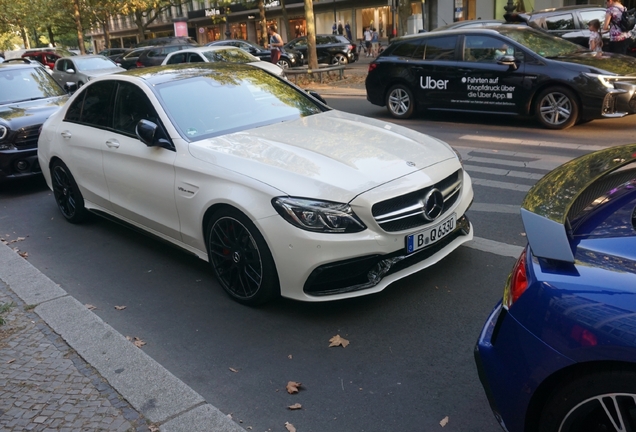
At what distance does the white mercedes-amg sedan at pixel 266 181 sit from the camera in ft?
13.5

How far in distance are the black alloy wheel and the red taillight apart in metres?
5.22

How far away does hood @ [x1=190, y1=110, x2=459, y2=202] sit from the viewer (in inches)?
165

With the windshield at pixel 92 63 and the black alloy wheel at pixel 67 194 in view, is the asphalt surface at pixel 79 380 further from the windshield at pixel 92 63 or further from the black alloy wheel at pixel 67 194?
the windshield at pixel 92 63

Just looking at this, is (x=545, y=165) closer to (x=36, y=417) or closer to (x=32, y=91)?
(x=36, y=417)

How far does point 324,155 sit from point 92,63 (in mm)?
19705

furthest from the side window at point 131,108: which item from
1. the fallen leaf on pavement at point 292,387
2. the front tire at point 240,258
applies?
the fallen leaf on pavement at point 292,387

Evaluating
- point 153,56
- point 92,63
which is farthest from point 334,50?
point 92,63

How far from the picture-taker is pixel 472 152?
30.3 feet

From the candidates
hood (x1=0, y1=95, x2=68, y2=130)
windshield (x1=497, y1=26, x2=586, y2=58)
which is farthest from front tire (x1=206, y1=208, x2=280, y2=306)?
windshield (x1=497, y1=26, x2=586, y2=58)

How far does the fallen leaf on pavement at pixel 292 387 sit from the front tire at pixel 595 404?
4.99 feet

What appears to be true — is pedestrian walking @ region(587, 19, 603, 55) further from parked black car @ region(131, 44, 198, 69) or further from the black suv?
parked black car @ region(131, 44, 198, 69)

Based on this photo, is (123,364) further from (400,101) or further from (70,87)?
(400,101)

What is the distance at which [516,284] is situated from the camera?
101 inches

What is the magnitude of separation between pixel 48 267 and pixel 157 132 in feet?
5.76
